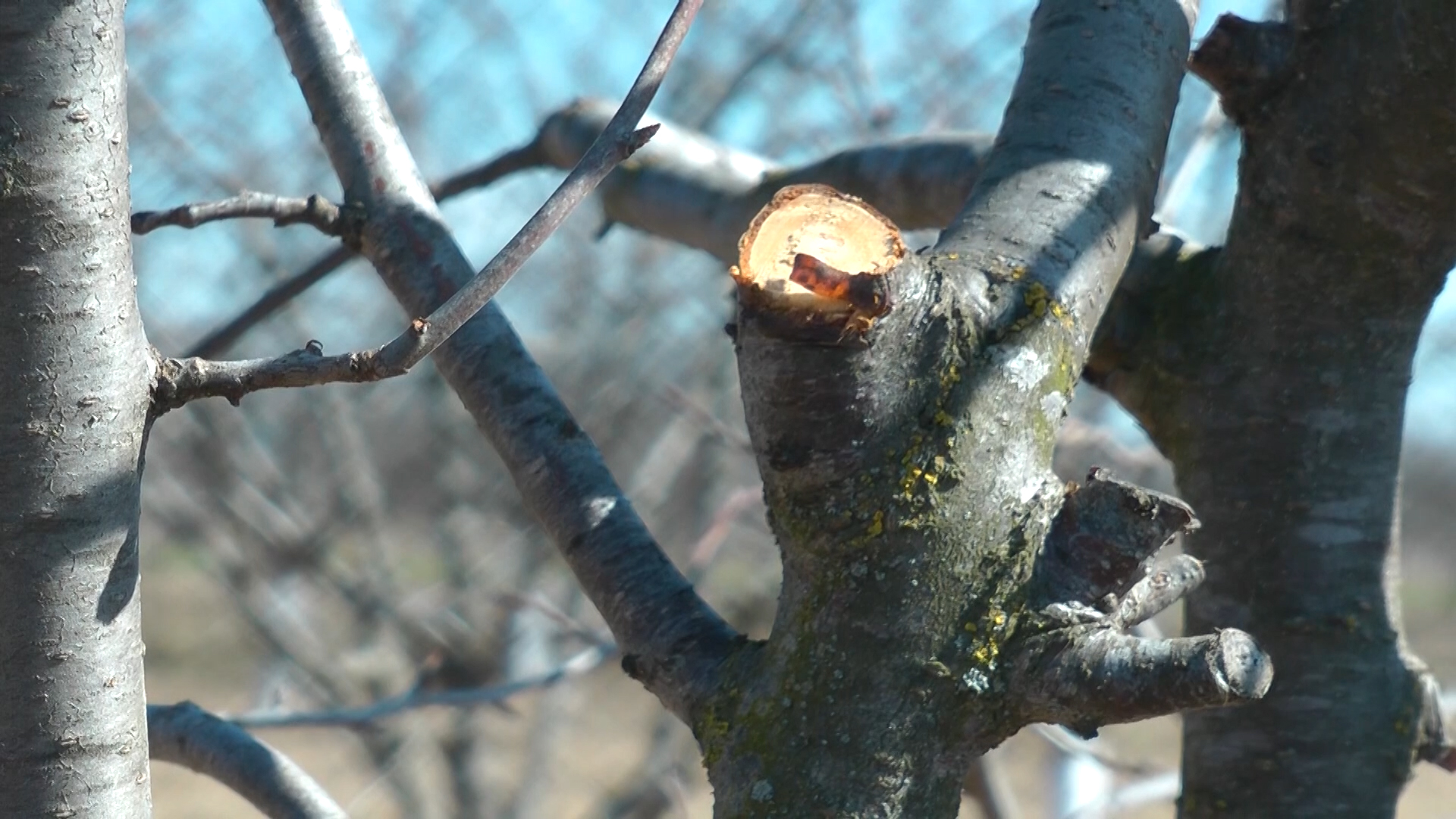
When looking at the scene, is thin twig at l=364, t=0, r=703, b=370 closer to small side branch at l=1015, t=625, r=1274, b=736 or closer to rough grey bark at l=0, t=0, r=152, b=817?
rough grey bark at l=0, t=0, r=152, b=817

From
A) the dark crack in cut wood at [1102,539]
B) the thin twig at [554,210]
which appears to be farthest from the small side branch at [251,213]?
the dark crack in cut wood at [1102,539]

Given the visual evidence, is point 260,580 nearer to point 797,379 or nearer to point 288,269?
point 288,269

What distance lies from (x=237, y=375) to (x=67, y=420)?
128mm

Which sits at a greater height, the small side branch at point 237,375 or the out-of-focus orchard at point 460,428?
the out-of-focus orchard at point 460,428

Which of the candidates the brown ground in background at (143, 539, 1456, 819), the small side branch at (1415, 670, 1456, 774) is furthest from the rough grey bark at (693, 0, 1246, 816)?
the brown ground in background at (143, 539, 1456, 819)

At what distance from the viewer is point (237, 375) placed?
980 millimetres

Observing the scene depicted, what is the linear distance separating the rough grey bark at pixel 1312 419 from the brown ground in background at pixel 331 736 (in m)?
6.59

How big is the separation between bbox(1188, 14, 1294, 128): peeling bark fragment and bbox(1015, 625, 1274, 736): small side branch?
827mm

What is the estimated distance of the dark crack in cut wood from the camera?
108cm

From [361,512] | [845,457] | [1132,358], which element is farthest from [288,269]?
[845,457]

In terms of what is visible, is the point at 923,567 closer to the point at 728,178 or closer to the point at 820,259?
the point at 820,259

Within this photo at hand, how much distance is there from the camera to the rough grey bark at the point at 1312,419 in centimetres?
152

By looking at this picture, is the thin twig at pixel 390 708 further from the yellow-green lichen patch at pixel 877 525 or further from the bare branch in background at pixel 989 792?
the yellow-green lichen patch at pixel 877 525

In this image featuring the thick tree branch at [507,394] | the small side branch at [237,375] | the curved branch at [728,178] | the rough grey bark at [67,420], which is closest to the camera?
the rough grey bark at [67,420]
